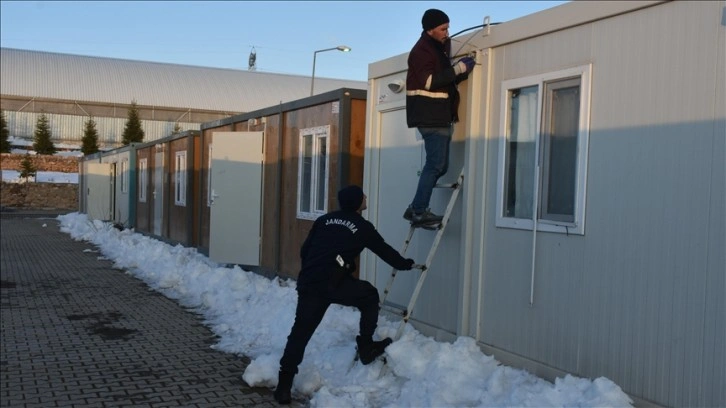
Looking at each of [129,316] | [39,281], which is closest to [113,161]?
[39,281]

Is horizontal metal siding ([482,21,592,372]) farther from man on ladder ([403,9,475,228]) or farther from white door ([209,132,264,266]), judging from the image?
white door ([209,132,264,266])

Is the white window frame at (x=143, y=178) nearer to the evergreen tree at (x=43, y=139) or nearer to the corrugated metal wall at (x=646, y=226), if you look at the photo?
the corrugated metal wall at (x=646, y=226)

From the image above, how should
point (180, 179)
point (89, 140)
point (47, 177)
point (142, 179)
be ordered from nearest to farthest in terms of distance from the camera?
point (180, 179), point (142, 179), point (47, 177), point (89, 140)

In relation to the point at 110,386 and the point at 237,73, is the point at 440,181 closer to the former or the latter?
the point at 110,386

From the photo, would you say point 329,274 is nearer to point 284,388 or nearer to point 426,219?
point 284,388

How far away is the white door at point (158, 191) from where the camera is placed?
19.9 metres

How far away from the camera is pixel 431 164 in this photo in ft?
21.6

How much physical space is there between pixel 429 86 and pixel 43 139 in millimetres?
56063

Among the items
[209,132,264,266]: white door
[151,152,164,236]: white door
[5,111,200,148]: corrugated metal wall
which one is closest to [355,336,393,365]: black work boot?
Answer: [209,132,264,266]: white door

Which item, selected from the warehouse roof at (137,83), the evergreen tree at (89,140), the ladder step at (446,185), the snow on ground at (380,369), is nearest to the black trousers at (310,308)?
the snow on ground at (380,369)

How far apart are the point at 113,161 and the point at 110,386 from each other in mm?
23667

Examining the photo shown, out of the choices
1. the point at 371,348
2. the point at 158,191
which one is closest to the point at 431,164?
the point at 371,348

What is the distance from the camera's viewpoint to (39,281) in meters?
12.9

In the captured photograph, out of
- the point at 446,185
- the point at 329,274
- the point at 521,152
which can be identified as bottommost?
the point at 329,274
